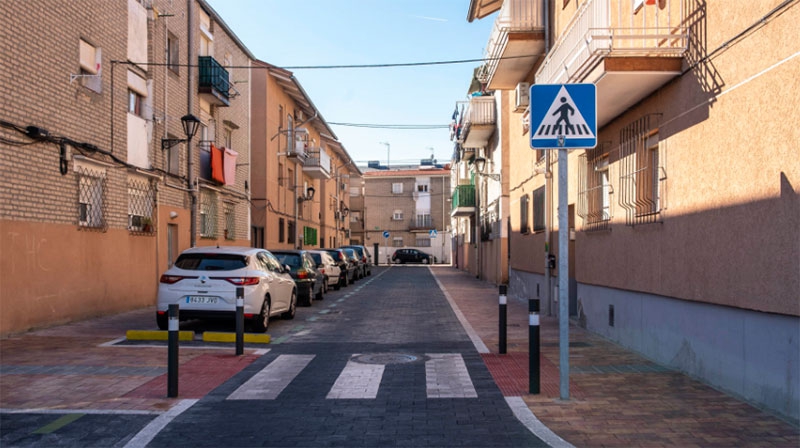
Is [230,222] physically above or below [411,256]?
above

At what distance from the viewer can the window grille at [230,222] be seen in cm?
2587

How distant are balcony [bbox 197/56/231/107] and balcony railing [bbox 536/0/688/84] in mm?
13187

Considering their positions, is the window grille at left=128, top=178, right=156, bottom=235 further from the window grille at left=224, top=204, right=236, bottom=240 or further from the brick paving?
the window grille at left=224, top=204, right=236, bottom=240

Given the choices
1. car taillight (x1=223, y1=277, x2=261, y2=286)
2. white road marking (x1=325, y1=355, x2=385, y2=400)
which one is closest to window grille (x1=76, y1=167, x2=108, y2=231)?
car taillight (x1=223, y1=277, x2=261, y2=286)

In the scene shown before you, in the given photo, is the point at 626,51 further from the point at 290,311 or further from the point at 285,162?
the point at 285,162

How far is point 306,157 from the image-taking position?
1538 inches

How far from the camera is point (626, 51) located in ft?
29.3

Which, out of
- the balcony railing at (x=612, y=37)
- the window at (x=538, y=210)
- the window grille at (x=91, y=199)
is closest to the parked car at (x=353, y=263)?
the window at (x=538, y=210)

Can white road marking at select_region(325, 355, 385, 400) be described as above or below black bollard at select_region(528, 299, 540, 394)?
below

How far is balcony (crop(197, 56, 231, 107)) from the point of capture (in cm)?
2212

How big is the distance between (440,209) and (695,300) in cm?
6421

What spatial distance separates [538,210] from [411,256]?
47458mm

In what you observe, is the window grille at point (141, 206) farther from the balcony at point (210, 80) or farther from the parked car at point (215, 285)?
the parked car at point (215, 285)

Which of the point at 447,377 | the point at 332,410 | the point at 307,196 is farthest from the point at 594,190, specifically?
the point at 307,196
